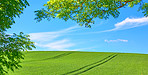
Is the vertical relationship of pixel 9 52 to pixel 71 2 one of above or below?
below

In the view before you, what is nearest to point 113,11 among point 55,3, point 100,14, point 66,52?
point 100,14

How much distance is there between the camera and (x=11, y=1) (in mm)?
7609

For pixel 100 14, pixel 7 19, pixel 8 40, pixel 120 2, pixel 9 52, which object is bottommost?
pixel 9 52

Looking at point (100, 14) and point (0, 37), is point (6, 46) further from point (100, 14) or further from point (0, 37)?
point (100, 14)

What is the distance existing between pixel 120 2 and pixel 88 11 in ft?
6.06

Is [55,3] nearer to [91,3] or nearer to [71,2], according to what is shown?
[71,2]

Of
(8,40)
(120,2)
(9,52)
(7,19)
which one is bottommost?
(9,52)

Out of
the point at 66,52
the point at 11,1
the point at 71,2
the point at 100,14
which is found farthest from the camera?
the point at 66,52

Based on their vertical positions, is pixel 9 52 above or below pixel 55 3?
below

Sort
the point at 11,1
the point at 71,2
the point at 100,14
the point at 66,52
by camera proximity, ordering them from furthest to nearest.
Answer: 1. the point at 66,52
2. the point at 100,14
3. the point at 71,2
4. the point at 11,1

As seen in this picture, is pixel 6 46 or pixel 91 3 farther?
pixel 91 3

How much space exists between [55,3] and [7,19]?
2442mm

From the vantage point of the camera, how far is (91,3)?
28.6ft

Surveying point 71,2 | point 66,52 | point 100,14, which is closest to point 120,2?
point 100,14
